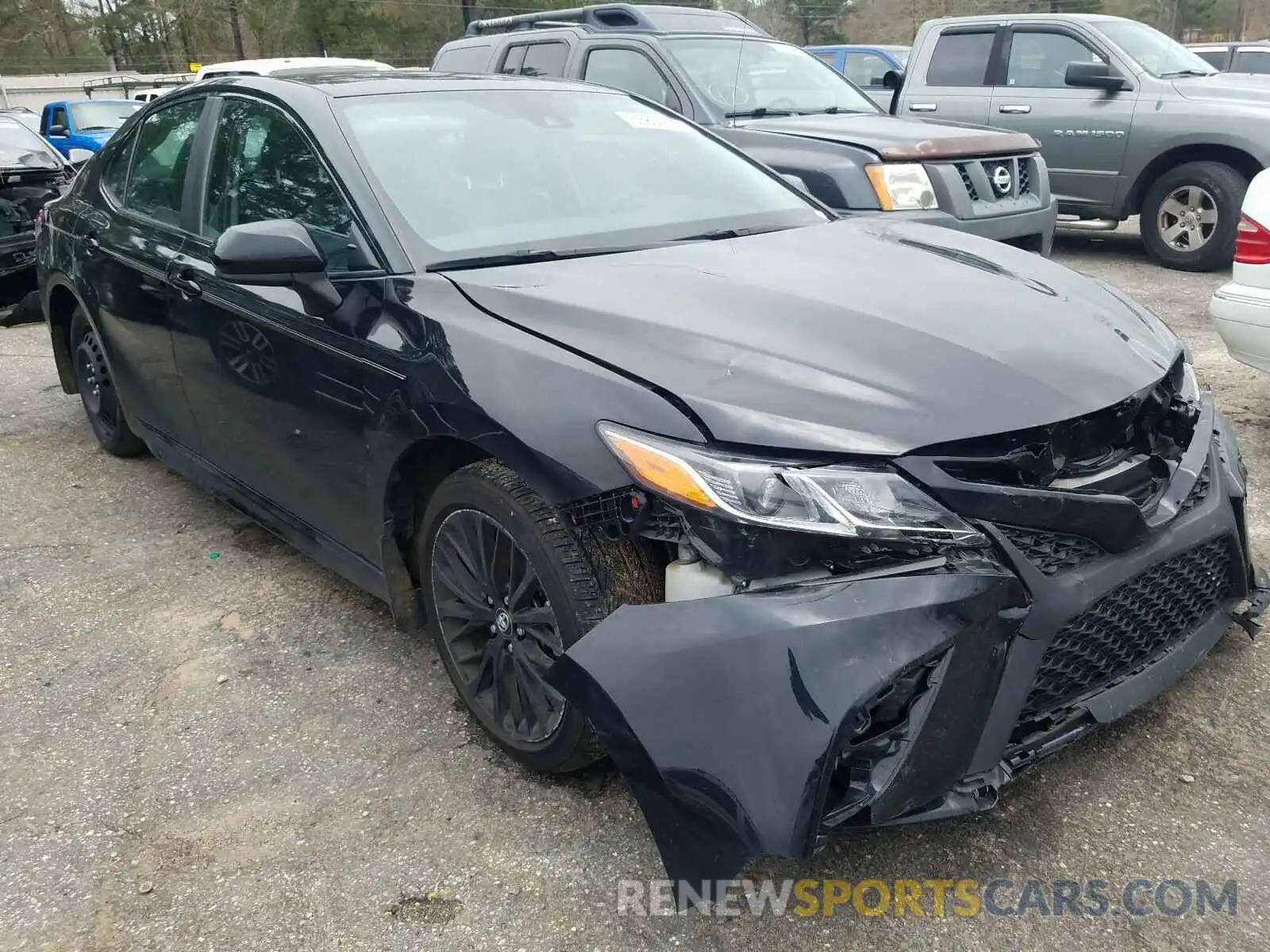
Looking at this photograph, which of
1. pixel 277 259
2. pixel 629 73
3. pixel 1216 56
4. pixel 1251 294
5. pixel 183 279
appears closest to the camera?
pixel 277 259

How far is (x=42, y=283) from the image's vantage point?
4953 mm

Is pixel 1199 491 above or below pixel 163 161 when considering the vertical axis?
below

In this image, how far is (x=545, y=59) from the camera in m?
7.57

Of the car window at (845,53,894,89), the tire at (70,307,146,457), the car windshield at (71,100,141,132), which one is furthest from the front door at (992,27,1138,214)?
the car windshield at (71,100,141,132)

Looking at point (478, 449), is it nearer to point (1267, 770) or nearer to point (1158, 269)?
point (1267, 770)

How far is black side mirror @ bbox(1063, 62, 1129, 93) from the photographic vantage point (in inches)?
325

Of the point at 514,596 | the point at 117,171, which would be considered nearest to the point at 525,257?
the point at 514,596

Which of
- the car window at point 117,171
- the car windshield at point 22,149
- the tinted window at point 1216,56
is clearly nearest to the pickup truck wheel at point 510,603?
the car window at point 117,171

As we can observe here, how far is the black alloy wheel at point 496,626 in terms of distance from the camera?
2387 mm

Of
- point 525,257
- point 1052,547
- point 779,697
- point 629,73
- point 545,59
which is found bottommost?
point 779,697

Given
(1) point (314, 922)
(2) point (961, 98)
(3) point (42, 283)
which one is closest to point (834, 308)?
(1) point (314, 922)

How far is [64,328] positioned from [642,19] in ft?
14.4

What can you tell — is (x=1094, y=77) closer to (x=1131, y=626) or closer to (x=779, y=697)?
(x=1131, y=626)

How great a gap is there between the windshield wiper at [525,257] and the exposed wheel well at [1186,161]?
271 inches
